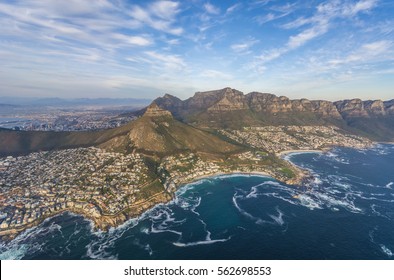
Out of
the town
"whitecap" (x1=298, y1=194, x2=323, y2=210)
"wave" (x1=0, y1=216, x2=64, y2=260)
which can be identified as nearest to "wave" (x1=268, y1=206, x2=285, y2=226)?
"whitecap" (x1=298, y1=194, x2=323, y2=210)

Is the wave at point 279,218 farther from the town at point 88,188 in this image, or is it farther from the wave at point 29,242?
the wave at point 29,242

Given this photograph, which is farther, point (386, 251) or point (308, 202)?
point (308, 202)

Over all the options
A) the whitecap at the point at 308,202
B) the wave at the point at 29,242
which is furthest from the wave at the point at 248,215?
the wave at the point at 29,242

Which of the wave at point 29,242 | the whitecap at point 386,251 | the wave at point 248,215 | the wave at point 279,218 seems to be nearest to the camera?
the wave at point 29,242

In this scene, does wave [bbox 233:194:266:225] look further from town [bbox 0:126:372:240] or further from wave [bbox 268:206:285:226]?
town [bbox 0:126:372:240]

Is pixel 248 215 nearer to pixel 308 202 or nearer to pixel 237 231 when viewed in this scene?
pixel 237 231

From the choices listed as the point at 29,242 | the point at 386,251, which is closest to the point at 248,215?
the point at 386,251

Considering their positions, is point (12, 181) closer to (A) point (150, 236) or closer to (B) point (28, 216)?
(B) point (28, 216)

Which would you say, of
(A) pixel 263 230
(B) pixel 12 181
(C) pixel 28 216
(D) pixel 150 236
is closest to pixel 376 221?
(A) pixel 263 230
